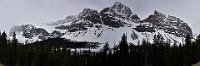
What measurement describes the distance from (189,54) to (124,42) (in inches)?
1139

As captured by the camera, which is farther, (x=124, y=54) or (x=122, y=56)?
(x=124, y=54)

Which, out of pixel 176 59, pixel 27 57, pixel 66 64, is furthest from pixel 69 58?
pixel 176 59

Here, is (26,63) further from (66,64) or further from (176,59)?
(176,59)

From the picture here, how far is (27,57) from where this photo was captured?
16775 centimetres

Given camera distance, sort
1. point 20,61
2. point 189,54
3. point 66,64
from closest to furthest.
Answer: point 189,54, point 66,64, point 20,61

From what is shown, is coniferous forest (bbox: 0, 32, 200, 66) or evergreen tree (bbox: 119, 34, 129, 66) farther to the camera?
evergreen tree (bbox: 119, 34, 129, 66)

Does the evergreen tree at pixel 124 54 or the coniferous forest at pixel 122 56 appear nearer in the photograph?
the coniferous forest at pixel 122 56

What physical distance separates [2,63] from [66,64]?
24.0 metres

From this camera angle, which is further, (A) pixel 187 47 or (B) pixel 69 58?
(B) pixel 69 58

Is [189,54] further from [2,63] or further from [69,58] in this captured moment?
[2,63]

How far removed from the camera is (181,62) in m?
146

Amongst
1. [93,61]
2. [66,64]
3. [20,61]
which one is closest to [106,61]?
[93,61]

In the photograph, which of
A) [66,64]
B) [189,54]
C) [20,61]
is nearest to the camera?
[189,54]

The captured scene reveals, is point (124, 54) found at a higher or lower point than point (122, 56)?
higher
